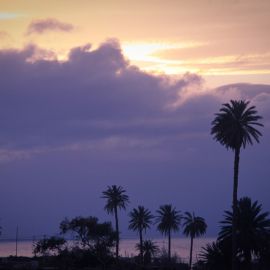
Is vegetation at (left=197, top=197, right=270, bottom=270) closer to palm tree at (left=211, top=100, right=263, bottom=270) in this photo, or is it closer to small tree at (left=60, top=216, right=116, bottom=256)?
palm tree at (left=211, top=100, right=263, bottom=270)

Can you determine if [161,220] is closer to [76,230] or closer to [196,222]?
[196,222]

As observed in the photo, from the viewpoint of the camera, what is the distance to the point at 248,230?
A: 257 ft

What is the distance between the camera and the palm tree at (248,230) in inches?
3034

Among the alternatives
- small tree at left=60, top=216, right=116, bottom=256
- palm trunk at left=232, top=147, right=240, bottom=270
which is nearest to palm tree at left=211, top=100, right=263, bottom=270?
palm trunk at left=232, top=147, right=240, bottom=270

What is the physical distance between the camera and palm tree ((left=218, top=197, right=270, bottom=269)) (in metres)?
77.1

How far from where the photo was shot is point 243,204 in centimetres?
8056

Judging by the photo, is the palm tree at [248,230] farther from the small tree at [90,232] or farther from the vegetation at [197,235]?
the small tree at [90,232]

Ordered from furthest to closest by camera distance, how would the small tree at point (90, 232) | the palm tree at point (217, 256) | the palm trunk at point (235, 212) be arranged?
1. the small tree at point (90, 232)
2. the palm tree at point (217, 256)
3. the palm trunk at point (235, 212)

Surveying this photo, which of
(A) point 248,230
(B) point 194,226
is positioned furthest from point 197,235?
(A) point 248,230

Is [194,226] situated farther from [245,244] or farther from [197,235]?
[245,244]

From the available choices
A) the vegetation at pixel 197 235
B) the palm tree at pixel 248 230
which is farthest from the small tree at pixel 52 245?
the palm tree at pixel 248 230

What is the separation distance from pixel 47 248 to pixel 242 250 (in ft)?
167

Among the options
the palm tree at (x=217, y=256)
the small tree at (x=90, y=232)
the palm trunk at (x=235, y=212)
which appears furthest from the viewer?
the small tree at (x=90, y=232)

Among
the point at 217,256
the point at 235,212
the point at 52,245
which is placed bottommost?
the point at 217,256
